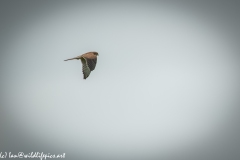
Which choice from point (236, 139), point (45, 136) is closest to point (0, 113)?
point (45, 136)

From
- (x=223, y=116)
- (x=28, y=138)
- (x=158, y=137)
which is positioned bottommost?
(x=28, y=138)

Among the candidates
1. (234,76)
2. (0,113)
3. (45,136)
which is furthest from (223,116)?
(0,113)

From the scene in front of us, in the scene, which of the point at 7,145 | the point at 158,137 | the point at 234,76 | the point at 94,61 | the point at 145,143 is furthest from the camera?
the point at 234,76

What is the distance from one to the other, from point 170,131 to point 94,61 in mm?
15171

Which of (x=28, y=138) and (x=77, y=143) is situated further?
(x=77, y=143)

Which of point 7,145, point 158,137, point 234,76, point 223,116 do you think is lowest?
point 7,145

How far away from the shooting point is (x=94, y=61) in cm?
185

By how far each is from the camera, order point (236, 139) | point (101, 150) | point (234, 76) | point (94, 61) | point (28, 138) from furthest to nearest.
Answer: point (234, 76) < point (236, 139) < point (101, 150) < point (28, 138) < point (94, 61)

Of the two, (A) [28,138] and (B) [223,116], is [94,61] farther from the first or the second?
(B) [223,116]

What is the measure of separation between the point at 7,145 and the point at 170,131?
10426 millimetres

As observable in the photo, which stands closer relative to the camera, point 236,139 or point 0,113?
point 0,113

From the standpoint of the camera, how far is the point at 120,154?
35.9 ft

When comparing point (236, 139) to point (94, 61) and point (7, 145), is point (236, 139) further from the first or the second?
point (94, 61)

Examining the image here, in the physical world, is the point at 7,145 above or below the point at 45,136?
below
